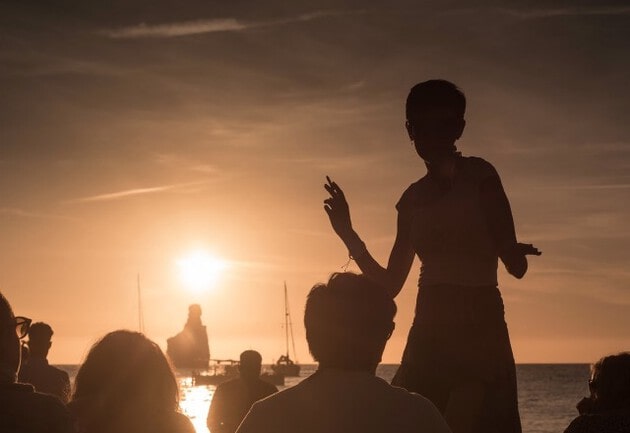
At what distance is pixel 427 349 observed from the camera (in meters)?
4.73

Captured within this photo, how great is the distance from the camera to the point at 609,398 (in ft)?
19.1

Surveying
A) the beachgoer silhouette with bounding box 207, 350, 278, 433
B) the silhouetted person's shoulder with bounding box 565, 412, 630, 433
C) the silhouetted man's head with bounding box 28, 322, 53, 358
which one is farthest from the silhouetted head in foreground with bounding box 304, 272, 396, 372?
the beachgoer silhouette with bounding box 207, 350, 278, 433

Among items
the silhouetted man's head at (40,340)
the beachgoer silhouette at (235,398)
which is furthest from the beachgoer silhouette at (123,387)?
the beachgoer silhouette at (235,398)

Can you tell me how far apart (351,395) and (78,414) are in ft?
5.64

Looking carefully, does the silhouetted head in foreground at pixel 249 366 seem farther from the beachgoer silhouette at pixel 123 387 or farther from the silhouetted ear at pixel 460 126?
the silhouetted ear at pixel 460 126

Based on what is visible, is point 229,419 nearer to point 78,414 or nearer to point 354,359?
point 78,414

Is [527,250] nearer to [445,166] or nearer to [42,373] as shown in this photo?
[445,166]

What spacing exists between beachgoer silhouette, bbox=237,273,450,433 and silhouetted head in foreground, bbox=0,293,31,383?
132 cm

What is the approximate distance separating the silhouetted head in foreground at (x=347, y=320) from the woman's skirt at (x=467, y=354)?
2.67 ft

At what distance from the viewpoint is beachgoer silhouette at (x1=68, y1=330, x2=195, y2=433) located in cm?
482

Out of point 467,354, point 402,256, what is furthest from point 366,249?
point 467,354

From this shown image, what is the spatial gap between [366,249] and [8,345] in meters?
1.78

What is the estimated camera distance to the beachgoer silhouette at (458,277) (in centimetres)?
458

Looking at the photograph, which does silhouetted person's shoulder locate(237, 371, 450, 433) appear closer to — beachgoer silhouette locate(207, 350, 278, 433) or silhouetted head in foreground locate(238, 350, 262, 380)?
beachgoer silhouette locate(207, 350, 278, 433)
